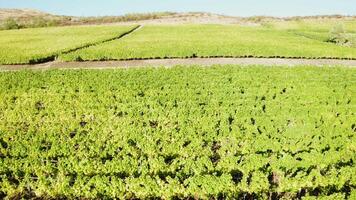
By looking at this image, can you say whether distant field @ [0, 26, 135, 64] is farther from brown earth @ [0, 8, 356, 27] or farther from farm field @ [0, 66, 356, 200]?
brown earth @ [0, 8, 356, 27]

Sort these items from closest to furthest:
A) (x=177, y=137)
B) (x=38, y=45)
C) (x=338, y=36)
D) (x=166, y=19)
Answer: (x=177, y=137) < (x=38, y=45) < (x=338, y=36) < (x=166, y=19)

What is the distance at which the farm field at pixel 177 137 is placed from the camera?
12.2 metres

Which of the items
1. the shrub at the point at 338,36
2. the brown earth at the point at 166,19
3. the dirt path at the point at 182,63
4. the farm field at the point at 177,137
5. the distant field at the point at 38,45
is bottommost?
the farm field at the point at 177,137

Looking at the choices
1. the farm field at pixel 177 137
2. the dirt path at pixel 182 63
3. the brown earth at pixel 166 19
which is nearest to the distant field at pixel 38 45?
the dirt path at pixel 182 63

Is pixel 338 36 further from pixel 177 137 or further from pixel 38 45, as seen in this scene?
pixel 177 137

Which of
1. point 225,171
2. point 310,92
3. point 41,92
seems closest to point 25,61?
point 41,92

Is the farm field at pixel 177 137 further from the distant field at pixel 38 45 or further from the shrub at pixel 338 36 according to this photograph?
the shrub at pixel 338 36

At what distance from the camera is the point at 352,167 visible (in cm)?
1295

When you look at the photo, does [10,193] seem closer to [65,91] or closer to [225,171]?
[225,171]

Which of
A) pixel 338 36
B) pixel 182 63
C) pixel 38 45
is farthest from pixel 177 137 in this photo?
pixel 338 36

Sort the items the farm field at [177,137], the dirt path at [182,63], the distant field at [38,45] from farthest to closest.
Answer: the distant field at [38,45] < the dirt path at [182,63] < the farm field at [177,137]

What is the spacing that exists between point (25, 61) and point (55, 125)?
67.3 feet

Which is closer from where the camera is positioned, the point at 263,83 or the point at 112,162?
the point at 112,162

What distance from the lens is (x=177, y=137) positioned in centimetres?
1617
